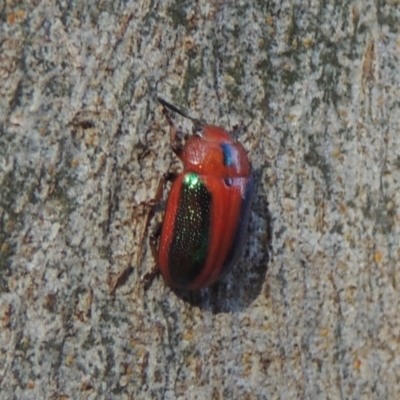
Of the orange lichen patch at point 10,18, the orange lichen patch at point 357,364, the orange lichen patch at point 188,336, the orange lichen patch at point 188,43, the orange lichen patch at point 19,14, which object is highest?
the orange lichen patch at point 188,43

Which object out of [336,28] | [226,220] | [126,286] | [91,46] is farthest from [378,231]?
[91,46]

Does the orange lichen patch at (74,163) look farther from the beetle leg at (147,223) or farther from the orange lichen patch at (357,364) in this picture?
the orange lichen patch at (357,364)

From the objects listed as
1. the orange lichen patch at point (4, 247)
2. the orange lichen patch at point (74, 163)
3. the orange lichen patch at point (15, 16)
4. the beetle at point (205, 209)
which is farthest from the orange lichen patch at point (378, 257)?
the orange lichen patch at point (15, 16)

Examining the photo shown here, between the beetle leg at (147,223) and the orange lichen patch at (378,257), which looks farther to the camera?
the orange lichen patch at (378,257)

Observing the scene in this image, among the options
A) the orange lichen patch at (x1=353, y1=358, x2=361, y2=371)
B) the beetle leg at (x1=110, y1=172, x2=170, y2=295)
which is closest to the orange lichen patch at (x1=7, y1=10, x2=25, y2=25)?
the beetle leg at (x1=110, y1=172, x2=170, y2=295)

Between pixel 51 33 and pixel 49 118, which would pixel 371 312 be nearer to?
pixel 49 118

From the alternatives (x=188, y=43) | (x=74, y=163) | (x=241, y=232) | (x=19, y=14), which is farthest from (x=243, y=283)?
(x=19, y=14)
